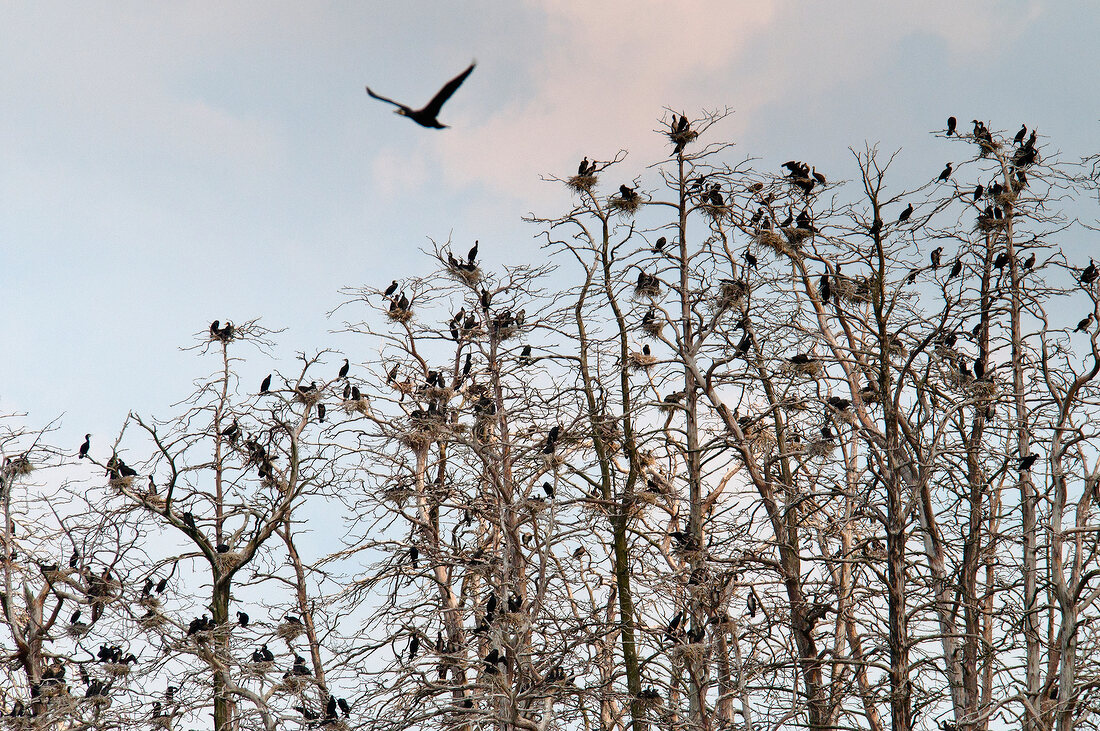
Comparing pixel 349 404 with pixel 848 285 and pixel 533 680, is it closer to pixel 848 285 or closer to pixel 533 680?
pixel 533 680

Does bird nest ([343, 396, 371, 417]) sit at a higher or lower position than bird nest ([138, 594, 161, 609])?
higher

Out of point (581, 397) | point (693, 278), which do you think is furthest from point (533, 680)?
point (693, 278)

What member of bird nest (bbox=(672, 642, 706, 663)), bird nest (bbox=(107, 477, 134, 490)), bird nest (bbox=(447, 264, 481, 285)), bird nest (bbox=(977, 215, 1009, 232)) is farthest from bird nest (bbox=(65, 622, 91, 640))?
bird nest (bbox=(977, 215, 1009, 232))

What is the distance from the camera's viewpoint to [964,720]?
10.9 m

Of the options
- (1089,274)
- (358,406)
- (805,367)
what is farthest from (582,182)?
(1089,274)

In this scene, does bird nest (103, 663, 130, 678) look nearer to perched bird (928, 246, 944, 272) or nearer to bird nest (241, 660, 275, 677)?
bird nest (241, 660, 275, 677)

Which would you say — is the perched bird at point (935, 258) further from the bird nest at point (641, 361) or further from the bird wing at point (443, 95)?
the bird wing at point (443, 95)

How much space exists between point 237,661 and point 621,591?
4545 millimetres

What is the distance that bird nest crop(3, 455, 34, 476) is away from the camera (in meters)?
14.9

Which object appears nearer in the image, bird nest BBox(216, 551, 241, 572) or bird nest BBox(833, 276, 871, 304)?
bird nest BBox(833, 276, 871, 304)

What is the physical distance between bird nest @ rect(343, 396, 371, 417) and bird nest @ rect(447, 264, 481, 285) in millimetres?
3120

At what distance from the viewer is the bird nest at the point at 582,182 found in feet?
45.4

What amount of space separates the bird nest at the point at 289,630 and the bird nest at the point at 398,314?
15.3 ft

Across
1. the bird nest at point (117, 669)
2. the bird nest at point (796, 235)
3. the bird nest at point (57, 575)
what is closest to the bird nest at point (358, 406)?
the bird nest at point (57, 575)
